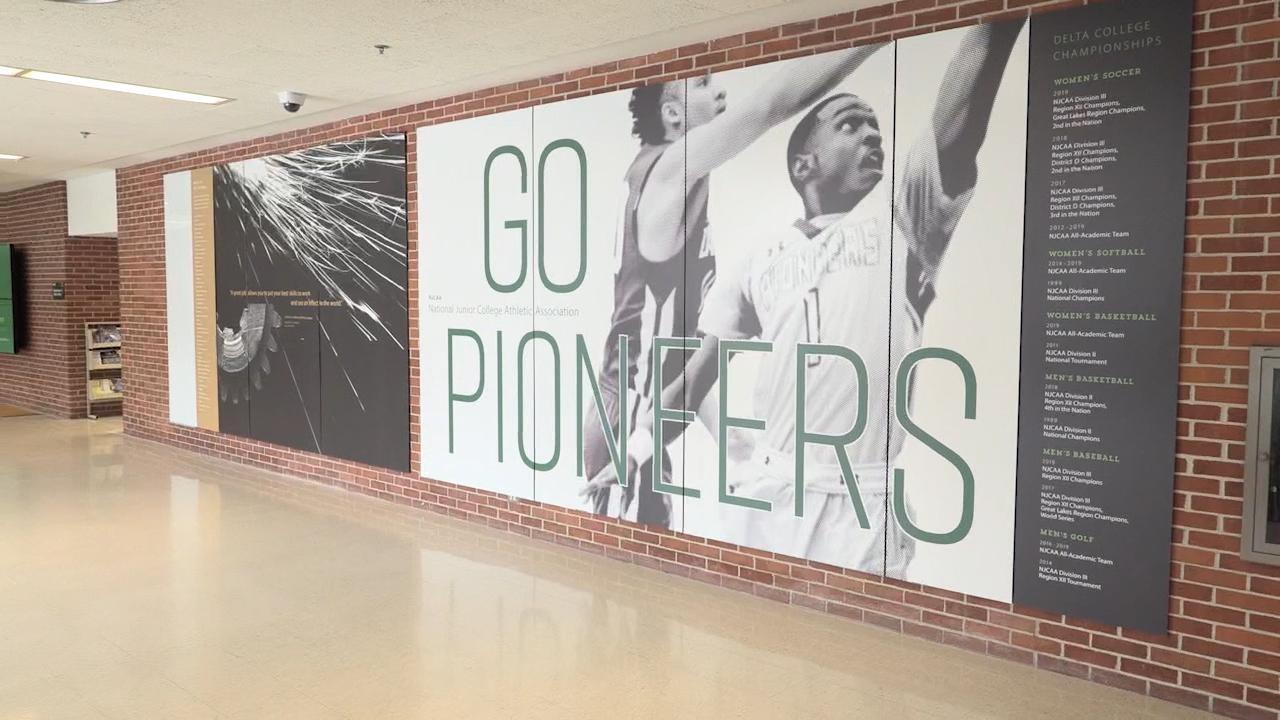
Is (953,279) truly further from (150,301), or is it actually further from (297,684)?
(150,301)

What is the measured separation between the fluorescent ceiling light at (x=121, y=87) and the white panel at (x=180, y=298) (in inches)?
104

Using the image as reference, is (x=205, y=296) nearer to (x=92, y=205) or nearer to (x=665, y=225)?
(x=92, y=205)

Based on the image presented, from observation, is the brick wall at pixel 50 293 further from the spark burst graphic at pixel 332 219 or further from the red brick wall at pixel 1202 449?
the red brick wall at pixel 1202 449

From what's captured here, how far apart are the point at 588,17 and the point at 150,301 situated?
7.01 meters

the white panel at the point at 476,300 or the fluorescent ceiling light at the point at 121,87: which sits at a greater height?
the fluorescent ceiling light at the point at 121,87

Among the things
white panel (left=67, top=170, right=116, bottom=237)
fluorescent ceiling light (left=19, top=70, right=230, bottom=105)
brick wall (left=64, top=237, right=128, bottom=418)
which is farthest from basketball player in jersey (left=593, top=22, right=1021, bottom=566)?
brick wall (left=64, top=237, right=128, bottom=418)

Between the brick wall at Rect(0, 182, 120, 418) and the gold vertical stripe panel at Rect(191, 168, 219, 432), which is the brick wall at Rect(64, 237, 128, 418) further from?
the gold vertical stripe panel at Rect(191, 168, 219, 432)

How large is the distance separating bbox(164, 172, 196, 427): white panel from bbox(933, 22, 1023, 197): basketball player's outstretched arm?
7301mm

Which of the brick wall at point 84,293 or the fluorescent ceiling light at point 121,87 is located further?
the brick wall at point 84,293

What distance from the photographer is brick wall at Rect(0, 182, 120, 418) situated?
1115 cm

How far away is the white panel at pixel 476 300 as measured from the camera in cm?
580

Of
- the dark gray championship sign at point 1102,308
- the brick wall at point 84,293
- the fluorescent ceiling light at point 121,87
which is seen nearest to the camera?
the dark gray championship sign at point 1102,308

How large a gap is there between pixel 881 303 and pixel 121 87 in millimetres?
5001

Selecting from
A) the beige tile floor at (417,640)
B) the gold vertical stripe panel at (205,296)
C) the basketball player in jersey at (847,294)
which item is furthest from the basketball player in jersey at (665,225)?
the gold vertical stripe panel at (205,296)
